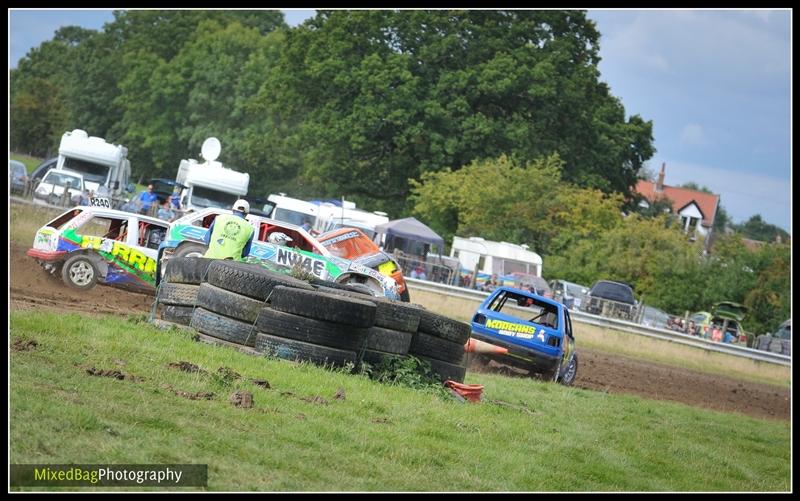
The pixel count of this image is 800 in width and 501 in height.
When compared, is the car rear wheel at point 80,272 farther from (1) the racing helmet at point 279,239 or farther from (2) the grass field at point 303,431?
(2) the grass field at point 303,431

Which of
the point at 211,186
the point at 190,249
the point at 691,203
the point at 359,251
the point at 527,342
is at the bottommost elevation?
the point at 527,342

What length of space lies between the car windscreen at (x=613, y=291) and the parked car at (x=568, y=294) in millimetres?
768

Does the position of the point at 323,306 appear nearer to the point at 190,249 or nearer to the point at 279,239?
the point at 190,249

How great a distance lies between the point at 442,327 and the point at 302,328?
6.44 ft

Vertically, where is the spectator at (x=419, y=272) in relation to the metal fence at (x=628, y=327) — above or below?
above

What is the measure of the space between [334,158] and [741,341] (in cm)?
2763

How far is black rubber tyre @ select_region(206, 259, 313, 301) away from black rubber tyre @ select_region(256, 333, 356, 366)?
0.51 metres

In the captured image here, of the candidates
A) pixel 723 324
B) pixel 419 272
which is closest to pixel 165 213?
pixel 419 272

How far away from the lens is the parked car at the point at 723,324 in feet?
128

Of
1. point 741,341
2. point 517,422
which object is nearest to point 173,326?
point 517,422

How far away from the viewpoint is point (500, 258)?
45844mm

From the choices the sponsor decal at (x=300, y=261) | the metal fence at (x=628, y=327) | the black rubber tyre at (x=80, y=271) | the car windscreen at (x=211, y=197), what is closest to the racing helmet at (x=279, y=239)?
the sponsor decal at (x=300, y=261)

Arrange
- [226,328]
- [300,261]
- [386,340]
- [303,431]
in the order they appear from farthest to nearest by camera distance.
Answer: [300,261]
[386,340]
[226,328]
[303,431]

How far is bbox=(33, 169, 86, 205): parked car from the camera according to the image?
3788cm
